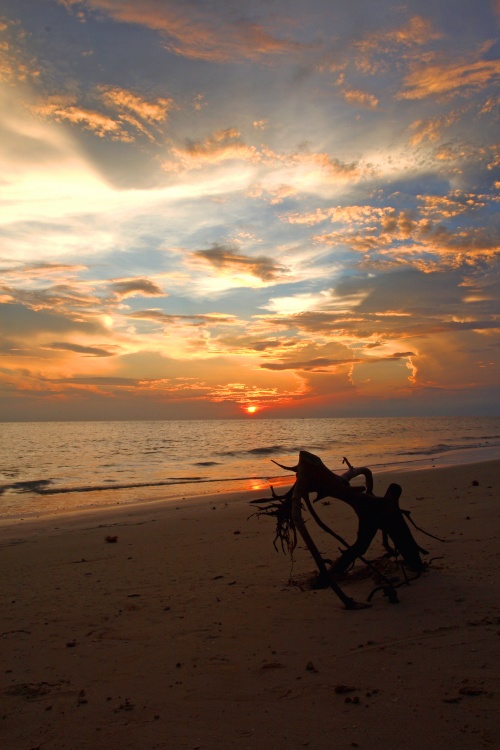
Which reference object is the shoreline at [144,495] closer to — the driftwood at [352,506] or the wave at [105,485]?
the wave at [105,485]

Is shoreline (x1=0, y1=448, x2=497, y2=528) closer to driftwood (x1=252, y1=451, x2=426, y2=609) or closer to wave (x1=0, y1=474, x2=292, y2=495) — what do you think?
wave (x1=0, y1=474, x2=292, y2=495)

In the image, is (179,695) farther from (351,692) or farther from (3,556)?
(3,556)

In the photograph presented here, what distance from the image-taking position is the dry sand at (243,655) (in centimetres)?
387

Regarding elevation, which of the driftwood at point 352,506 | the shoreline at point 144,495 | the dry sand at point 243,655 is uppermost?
the driftwood at point 352,506

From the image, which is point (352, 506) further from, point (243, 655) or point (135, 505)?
point (135, 505)

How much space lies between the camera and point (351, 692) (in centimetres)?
425

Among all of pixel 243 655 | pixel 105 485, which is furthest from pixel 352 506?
pixel 105 485

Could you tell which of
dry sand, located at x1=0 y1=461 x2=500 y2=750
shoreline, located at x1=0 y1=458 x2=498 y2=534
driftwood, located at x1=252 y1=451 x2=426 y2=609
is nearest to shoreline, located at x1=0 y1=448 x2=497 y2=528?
shoreline, located at x1=0 y1=458 x2=498 y2=534

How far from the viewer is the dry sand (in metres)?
3.87

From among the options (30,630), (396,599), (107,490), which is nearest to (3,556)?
(30,630)

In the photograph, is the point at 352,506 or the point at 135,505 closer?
the point at 352,506

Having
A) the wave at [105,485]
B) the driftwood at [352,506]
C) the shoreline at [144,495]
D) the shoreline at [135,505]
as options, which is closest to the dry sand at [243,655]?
the driftwood at [352,506]

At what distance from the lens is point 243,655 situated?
5.16 m

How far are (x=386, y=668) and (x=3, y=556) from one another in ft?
27.6
